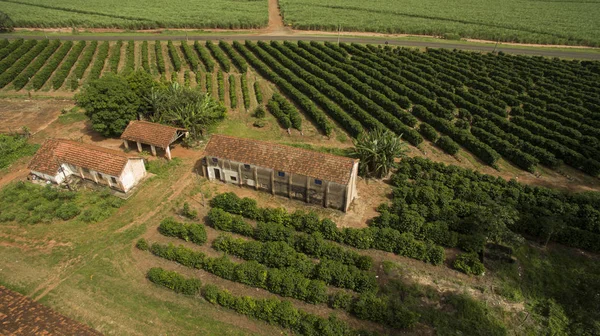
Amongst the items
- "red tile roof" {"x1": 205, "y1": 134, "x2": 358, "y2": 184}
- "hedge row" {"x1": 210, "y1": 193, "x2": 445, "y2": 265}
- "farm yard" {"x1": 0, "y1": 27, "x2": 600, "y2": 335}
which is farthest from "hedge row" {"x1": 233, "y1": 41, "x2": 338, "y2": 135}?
"hedge row" {"x1": 210, "y1": 193, "x2": 445, "y2": 265}

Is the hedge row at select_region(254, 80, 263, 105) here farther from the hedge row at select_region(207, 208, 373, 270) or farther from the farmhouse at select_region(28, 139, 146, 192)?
the hedge row at select_region(207, 208, 373, 270)

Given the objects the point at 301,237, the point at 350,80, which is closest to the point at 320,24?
the point at 350,80

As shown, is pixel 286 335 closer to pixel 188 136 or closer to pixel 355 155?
pixel 355 155

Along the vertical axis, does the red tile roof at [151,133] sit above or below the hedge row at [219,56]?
below

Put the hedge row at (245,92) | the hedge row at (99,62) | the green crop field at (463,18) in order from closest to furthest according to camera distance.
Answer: the hedge row at (245,92) < the hedge row at (99,62) < the green crop field at (463,18)

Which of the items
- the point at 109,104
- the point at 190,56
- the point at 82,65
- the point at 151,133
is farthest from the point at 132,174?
the point at 82,65

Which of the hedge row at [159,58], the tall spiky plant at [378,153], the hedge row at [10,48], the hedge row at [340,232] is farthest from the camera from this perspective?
the hedge row at [10,48]

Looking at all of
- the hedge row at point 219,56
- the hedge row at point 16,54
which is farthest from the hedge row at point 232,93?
the hedge row at point 16,54

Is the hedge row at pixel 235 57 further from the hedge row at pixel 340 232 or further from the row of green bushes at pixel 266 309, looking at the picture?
the row of green bushes at pixel 266 309
